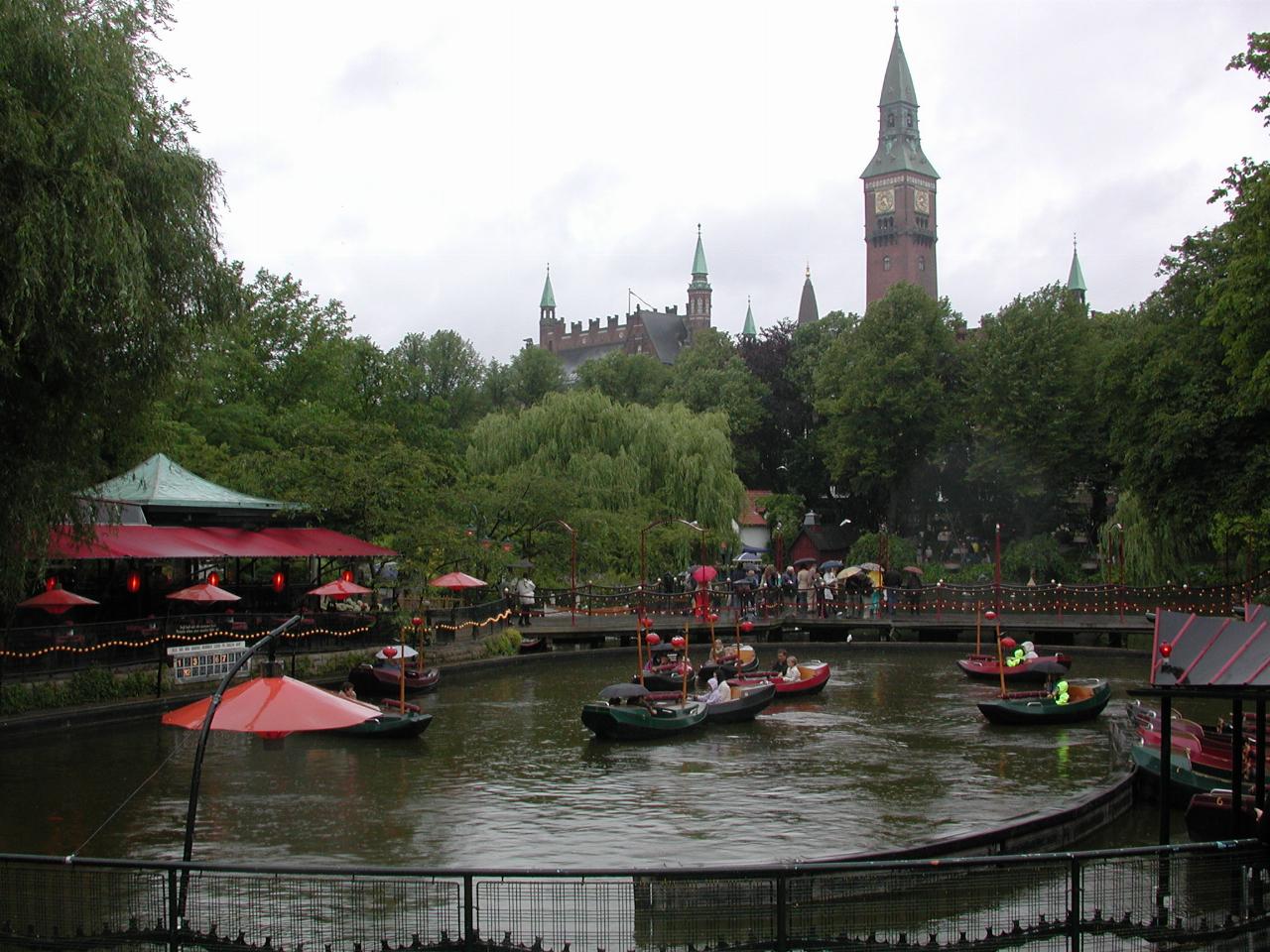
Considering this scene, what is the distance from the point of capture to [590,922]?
9.29m

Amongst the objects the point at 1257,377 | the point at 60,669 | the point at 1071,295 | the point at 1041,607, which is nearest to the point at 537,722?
the point at 60,669

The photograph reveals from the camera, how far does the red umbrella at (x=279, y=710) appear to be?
12820mm

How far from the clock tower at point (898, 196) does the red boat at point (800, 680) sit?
293ft

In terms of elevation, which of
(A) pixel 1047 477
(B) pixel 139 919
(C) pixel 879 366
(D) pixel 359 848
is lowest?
(D) pixel 359 848

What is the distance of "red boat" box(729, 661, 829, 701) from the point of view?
31.4 meters

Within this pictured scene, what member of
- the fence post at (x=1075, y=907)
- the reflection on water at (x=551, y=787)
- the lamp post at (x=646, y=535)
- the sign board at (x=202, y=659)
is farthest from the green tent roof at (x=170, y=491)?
the fence post at (x=1075, y=907)

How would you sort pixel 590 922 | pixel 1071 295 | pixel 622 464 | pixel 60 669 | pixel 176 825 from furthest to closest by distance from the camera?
1. pixel 1071 295
2. pixel 622 464
3. pixel 60 669
4. pixel 176 825
5. pixel 590 922

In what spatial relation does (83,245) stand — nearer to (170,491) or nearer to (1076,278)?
(170,491)

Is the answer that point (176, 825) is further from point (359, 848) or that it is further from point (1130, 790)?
point (1130, 790)

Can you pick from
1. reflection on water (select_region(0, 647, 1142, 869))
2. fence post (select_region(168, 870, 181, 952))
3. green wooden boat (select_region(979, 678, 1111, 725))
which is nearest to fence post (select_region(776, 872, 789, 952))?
fence post (select_region(168, 870, 181, 952))

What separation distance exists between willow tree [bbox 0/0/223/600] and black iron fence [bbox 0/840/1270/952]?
11.4m

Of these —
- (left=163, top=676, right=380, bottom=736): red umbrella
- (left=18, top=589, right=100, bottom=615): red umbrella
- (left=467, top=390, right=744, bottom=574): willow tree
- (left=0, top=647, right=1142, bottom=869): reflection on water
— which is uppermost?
(left=467, top=390, right=744, bottom=574): willow tree

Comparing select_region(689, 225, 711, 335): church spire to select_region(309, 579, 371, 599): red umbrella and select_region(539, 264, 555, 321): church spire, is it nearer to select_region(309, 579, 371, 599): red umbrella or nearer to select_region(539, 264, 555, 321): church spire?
select_region(539, 264, 555, 321): church spire

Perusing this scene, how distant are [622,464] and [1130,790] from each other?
36.2 meters
